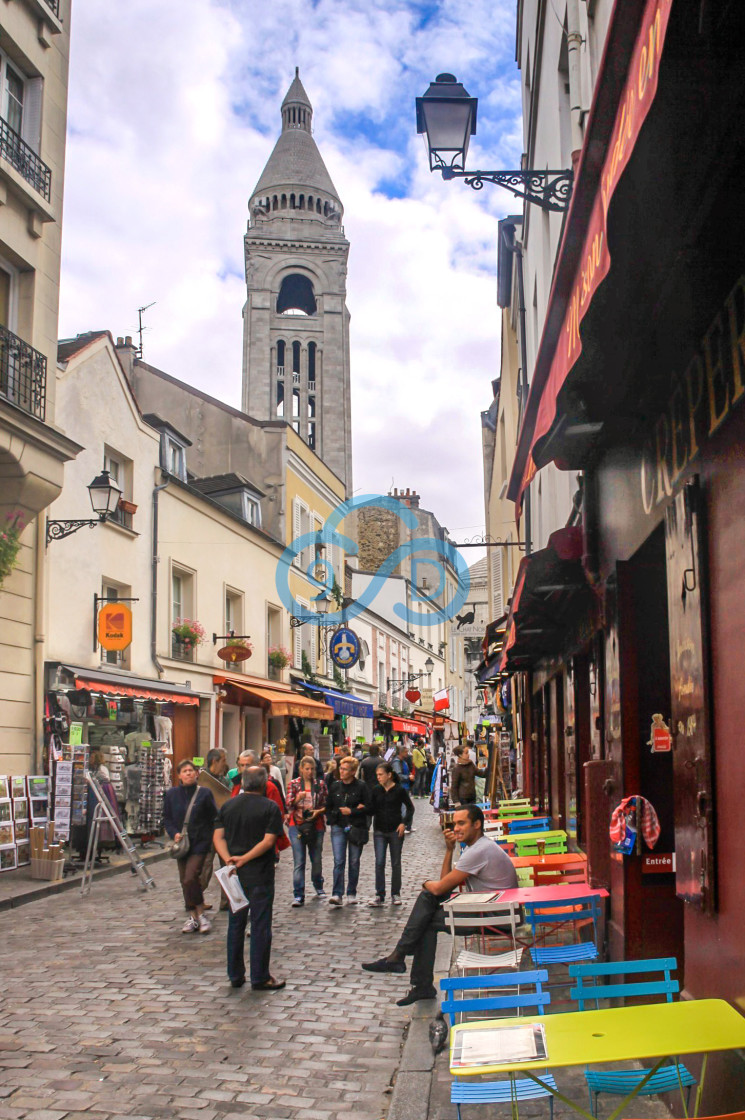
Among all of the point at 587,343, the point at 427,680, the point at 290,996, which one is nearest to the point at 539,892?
the point at 290,996

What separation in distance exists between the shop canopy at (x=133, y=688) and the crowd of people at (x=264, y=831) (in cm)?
412

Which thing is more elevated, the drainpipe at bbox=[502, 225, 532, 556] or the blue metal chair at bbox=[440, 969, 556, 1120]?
the drainpipe at bbox=[502, 225, 532, 556]

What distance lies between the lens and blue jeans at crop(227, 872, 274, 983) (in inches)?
291

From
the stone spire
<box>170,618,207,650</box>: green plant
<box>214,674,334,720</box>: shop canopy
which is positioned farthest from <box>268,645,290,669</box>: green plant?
the stone spire

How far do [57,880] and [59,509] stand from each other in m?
Answer: 6.37

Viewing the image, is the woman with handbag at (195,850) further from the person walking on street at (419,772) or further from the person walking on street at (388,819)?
the person walking on street at (419,772)

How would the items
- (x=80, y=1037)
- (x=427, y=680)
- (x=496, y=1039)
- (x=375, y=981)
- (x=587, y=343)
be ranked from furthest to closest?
(x=427, y=680)
(x=375, y=981)
(x=80, y=1037)
(x=587, y=343)
(x=496, y=1039)

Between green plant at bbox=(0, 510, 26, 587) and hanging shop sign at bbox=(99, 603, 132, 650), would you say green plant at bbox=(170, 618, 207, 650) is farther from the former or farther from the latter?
green plant at bbox=(0, 510, 26, 587)

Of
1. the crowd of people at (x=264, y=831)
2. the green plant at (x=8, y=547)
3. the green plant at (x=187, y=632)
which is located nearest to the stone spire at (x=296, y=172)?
the green plant at (x=187, y=632)

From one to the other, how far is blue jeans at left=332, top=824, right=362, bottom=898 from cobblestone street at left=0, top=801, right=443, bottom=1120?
65 cm

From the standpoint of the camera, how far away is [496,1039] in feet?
11.7

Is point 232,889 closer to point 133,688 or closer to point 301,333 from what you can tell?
point 133,688

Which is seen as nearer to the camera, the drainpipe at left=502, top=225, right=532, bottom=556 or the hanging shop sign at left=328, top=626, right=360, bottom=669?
the drainpipe at left=502, top=225, right=532, bottom=556

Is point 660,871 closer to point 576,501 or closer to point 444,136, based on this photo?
point 576,501
